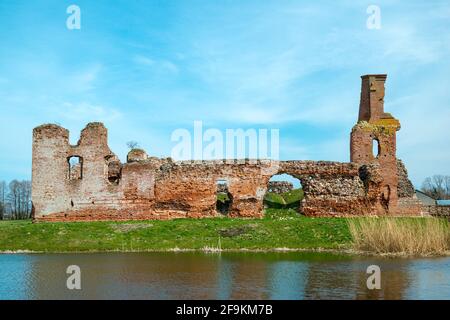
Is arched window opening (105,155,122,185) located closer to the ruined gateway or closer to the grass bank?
the ruined gateway

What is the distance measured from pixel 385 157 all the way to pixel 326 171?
493 cm

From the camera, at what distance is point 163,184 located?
2455 cm

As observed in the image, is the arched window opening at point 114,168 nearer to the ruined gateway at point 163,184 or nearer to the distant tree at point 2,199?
the ruined gateway at point 163,184

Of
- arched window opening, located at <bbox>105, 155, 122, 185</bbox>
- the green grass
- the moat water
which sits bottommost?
the moat water

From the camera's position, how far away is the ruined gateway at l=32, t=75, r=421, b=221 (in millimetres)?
24469

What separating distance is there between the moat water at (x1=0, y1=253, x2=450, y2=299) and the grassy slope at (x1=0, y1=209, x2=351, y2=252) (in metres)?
2.55

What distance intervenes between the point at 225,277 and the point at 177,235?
8.68 meters

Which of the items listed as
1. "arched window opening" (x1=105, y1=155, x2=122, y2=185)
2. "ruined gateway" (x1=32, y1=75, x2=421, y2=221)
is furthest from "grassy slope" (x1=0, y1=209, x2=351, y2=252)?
"arched window opening" (x1=105, y1=155, x2=122, y2=185)

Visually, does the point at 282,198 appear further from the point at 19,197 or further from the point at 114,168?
the point at 19,197

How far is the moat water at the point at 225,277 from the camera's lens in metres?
9.69

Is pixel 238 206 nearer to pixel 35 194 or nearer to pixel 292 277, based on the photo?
pixel 35 194

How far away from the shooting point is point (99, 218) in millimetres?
24547
